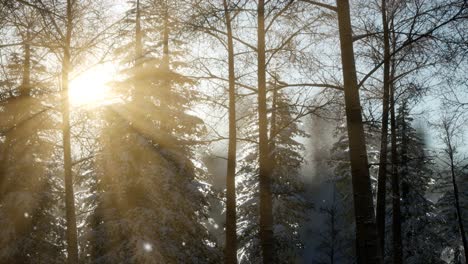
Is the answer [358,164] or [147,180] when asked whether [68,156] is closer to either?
[147,180]

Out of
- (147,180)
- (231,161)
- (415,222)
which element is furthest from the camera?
(415,222)

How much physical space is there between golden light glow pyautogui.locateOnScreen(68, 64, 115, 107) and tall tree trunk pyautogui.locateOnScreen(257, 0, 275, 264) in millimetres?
4396

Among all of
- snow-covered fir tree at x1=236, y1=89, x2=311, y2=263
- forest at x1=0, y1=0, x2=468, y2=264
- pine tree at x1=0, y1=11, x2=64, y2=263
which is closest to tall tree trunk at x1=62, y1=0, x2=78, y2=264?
forest at x1=0, y1=0, x2=468, y2=264

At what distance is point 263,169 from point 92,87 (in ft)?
17.8

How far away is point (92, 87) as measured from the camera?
38.0 feet

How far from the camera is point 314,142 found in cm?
5969

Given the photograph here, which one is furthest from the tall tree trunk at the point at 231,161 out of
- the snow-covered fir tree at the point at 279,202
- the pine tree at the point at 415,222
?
the pine tree at the point at 415,222

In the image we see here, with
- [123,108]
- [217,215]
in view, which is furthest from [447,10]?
[217,215]

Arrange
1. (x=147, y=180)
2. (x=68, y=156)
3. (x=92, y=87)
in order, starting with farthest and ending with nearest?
1. (x=147, y=180)
2. (x=92, y=87)
3. (x=68, y=156)

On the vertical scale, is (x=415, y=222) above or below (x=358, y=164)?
above

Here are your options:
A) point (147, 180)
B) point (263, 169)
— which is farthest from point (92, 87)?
point (263, 169)

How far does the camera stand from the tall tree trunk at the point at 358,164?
599cm

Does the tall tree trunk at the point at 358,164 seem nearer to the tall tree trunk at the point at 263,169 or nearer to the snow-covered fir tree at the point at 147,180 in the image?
the tall tree trunk at the point at 263,169

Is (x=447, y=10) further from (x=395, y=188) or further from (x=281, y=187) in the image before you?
(x=281, y=187)
